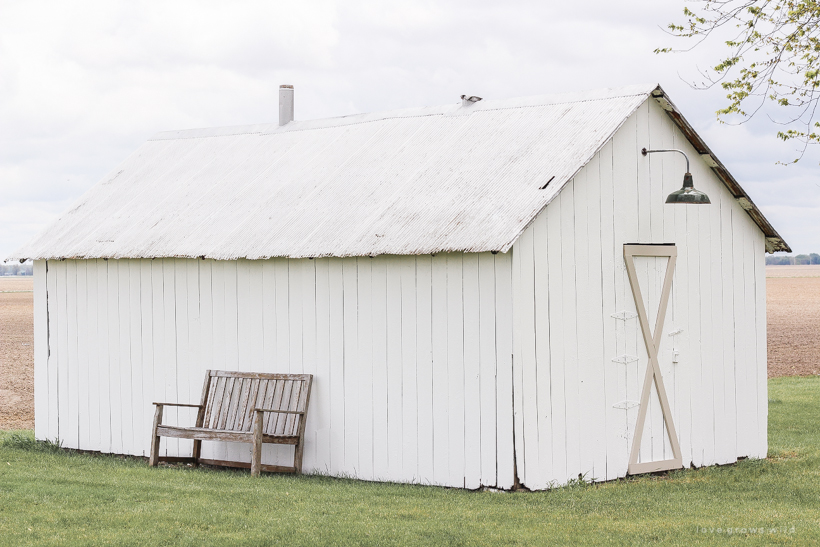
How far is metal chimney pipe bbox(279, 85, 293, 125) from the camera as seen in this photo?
15719 mm

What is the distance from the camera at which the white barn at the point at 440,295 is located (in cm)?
1078

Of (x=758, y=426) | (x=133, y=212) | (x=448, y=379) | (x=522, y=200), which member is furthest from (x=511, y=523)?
(x=133, y=212)

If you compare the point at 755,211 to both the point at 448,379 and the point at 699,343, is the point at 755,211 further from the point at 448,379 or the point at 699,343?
the point at 448,379

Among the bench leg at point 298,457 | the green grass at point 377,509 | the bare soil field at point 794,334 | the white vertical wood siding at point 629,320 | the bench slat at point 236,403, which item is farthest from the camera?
the bare soil field at point 794,334

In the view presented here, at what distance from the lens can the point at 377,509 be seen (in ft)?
31.0

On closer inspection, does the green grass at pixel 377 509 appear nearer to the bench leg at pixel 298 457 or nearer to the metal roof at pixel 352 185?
the bench leg at pixel 298 457

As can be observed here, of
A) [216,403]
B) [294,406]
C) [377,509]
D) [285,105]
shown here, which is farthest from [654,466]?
[285,105]

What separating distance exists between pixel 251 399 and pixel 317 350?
1.03 meters

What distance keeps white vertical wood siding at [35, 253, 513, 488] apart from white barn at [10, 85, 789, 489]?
25 millimetres

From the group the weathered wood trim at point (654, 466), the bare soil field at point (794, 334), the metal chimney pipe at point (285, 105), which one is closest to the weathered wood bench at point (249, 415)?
the weathered wood trim at point (654, 466)

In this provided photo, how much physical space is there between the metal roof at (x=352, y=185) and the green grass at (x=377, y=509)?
242 cm

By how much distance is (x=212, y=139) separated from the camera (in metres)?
16.1

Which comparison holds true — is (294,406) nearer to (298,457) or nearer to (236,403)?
(298,457)

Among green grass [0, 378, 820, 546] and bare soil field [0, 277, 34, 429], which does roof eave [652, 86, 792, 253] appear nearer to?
green grass [0, 378, 820, 546]
